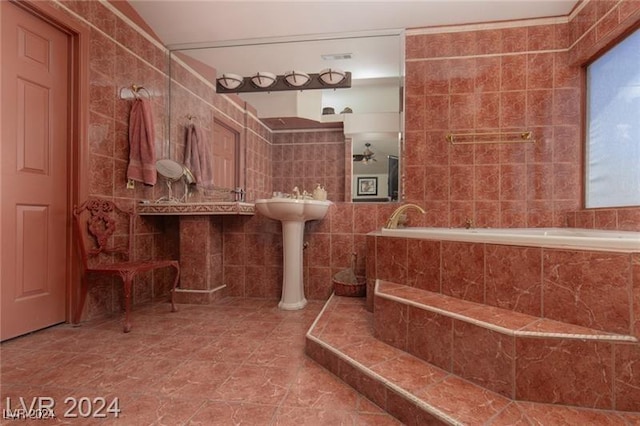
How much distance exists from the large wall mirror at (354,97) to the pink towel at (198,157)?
0.58 m

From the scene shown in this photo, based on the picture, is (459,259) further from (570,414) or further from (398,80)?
(398,80)

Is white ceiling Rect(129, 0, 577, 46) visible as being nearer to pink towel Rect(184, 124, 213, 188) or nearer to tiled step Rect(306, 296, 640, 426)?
pink towel Rect(184, 124, 213, 188)

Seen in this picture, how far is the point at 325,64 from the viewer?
2.88 m

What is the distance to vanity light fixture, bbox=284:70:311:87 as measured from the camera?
9.40ft

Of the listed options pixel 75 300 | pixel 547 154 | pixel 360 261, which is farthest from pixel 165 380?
pixel 547 154

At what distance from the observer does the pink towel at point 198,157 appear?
113 inches

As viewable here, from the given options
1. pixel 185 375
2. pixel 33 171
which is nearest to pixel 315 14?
pixel 33 171

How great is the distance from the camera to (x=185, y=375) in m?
1.42

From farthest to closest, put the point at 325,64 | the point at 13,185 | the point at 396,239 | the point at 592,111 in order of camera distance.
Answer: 1. the point at 325,64
2. the point at 592,111
3. the point at 396,239
4. the point at 13,185

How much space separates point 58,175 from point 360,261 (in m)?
2.23

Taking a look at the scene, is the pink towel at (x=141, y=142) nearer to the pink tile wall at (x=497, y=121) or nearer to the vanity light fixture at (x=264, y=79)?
the vanity light fixture at (x=264, y=79)

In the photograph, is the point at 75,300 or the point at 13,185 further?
the point at 75,300

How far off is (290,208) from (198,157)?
1.18 m

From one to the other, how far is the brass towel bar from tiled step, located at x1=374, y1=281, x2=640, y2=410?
1.77 m
